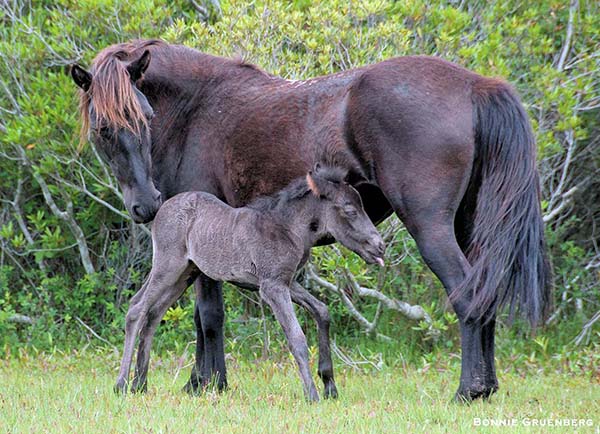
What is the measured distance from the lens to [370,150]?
5652mm

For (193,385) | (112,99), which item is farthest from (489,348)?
(112,99)

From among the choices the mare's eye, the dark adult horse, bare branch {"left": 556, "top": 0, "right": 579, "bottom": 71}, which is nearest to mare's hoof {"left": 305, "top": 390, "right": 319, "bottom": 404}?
the dark adult horse

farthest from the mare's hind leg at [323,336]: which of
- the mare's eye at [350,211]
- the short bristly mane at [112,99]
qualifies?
the short bristly mane at [112,99]

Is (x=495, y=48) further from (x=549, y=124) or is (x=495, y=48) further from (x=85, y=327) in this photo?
(x=85, y=327)

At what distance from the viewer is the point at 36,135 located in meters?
8.09

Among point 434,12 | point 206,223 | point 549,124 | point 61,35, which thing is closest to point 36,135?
point 61,35

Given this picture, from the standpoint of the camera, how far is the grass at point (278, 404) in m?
4.73

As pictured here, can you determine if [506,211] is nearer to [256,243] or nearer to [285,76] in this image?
[256,243]

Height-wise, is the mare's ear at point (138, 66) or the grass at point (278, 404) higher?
the mare's ear at point (138, 66)

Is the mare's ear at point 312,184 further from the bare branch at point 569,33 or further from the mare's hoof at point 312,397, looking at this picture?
the bare branch at point 569,33

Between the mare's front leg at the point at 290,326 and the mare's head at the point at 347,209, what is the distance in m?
0.49

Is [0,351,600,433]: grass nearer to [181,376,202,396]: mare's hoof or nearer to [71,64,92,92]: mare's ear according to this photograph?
[181,376,202,396]: mare's hoof

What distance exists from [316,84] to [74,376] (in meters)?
3.18

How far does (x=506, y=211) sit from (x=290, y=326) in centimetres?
147
